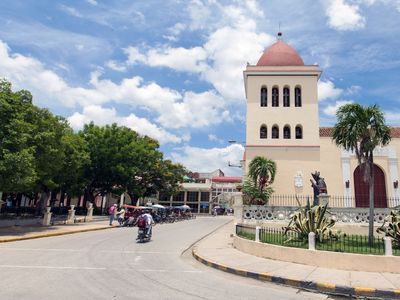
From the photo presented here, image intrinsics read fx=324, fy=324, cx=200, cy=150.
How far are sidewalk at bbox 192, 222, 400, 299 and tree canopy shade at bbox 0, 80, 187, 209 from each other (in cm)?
1131

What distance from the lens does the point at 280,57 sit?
32.6 m

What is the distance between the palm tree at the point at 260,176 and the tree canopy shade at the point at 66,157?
13650 millimetres

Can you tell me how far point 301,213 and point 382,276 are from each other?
472cm

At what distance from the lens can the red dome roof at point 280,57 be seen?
32.3 meters

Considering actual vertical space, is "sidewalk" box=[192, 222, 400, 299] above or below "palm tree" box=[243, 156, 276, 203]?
below

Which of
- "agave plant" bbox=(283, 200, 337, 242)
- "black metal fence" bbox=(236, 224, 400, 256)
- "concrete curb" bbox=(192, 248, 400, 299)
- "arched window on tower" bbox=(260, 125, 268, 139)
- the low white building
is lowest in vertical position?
"concrete curb" bbox=(192, 248, 400, 299)

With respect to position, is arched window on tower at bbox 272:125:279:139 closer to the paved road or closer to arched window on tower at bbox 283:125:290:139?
arched window on tower at bbox 283:125:290:139

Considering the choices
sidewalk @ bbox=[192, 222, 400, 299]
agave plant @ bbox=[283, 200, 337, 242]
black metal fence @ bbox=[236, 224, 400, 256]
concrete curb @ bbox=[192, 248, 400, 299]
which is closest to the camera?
concrete curb @ bbox=[192, 248, 400, 299]

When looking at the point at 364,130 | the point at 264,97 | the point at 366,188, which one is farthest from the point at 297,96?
the point at 364,130

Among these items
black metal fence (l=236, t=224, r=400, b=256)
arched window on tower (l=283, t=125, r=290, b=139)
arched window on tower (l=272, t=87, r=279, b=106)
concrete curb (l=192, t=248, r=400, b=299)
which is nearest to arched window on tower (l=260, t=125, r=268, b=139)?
arched window on tower (l=283, t=125, r=290, b=139)

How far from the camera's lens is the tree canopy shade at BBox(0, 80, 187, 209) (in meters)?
16.3

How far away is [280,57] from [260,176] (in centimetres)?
1280

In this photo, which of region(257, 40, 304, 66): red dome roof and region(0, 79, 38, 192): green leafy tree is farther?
region(257, 40, 304, 66): red dome roof

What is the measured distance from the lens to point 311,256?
9.91 meters
